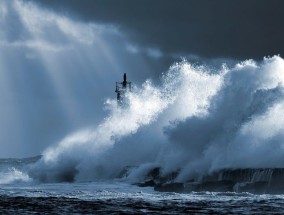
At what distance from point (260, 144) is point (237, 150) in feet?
4.25

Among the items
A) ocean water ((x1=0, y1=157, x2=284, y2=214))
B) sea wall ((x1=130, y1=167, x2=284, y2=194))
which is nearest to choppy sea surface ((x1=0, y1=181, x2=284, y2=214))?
ocean water ((x1=0, y1=157, x2=284, y2=214))

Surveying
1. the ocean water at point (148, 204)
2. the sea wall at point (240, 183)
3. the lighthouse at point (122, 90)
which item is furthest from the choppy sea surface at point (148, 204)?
the lighthouse at point (122, 90)

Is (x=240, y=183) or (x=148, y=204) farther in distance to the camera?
(x=240, y=183)

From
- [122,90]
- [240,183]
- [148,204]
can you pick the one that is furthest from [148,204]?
[122,90]

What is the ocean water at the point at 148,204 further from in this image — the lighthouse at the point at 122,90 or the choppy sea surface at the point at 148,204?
the lighthouse at the point at 122,90

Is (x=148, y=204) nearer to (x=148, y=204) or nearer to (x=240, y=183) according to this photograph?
(x=148, y=204)

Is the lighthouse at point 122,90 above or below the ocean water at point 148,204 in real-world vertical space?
above

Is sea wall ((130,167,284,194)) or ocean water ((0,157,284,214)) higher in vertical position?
sea wall ((130,167,284,194))

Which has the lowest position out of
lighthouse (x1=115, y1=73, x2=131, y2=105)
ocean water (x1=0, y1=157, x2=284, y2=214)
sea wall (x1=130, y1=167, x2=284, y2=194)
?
ocean water (x1=0, y1=157, x2=284, y2=214)

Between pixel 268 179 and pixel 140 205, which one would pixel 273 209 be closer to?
pixel 140 205

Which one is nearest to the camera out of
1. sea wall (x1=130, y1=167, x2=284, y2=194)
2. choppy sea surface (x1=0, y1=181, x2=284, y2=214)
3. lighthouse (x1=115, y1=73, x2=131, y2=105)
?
choppy sea surface (x1=0, y1=181, x2=284, y2=214)

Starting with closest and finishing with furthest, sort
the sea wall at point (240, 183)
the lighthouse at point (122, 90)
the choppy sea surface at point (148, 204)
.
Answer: the choppy sea surface at point (148, 204), the sea wall at point (240, 183), the lighthouse at point (122, 90)

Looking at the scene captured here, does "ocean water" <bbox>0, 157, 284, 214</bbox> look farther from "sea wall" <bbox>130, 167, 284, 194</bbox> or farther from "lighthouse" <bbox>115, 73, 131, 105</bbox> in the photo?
"lighthouse" <bbox>115, 73, 131, 105</bbox>

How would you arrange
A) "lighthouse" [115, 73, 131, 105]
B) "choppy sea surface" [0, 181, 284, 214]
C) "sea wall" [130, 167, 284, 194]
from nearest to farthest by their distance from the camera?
"choppy sea surface" [0, 181, 284, 214], "sea wall" [130, 167, 284, 194], "lighthouse" [115, 73, 131, 105]
